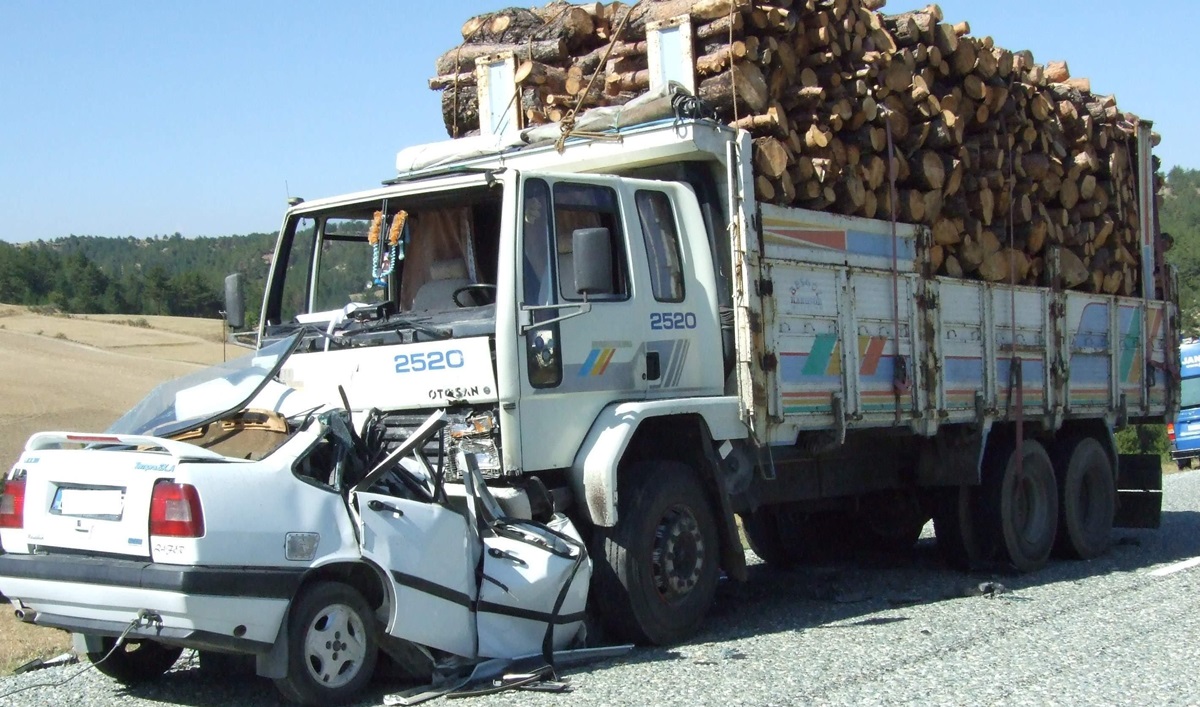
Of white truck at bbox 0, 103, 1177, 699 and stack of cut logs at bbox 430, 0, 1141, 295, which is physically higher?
stack of cut logs at bbox 430, 0, 1141, 295

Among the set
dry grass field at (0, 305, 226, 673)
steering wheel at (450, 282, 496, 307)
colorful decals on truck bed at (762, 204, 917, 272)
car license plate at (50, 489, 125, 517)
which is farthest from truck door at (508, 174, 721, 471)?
dry grass field at (0, 305, 226, 673)

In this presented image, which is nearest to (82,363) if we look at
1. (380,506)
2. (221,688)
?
(221,688)

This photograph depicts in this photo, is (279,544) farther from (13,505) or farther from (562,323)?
(562,323)

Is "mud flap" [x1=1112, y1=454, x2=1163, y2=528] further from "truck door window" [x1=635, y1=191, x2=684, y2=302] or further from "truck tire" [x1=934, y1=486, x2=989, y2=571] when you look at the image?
"truck door window" [x1=635, y1=191, x2=684, y2=302]

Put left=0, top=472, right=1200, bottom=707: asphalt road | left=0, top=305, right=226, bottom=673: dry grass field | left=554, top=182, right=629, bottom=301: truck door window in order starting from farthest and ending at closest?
left=0, top=305, right=226, bottom=673: dry grass field, left=554, top=182, right=629, bottom=301: truck door window, left=0, top=472, right=1200, bottom=707: asphalt road

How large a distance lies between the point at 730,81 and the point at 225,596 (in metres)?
4.50

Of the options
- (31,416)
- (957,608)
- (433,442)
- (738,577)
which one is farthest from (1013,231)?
(31,416)

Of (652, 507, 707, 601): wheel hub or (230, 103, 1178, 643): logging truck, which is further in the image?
(652, 507, 707, 601): wheel hub

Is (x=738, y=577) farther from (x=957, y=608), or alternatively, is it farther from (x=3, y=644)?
(x=3, y=644)

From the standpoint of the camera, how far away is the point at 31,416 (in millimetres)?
33938

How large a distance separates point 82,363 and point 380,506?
41.7 meters

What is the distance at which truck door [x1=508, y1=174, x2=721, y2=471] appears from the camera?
275 inches

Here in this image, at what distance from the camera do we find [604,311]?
734 cm

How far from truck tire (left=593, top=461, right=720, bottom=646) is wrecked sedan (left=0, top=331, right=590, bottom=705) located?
0.84 feet
